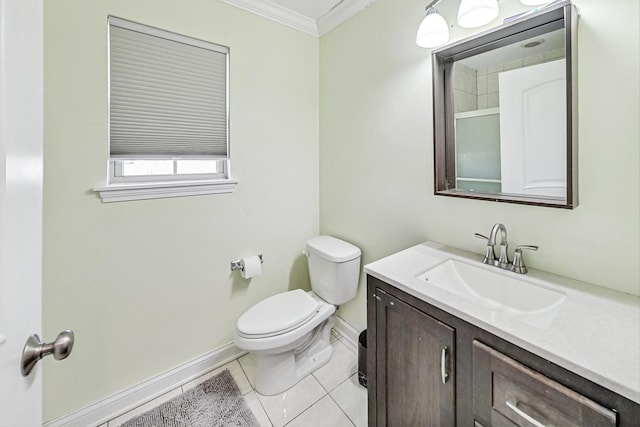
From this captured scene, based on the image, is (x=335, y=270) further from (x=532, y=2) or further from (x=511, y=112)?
(x=532, y=2)

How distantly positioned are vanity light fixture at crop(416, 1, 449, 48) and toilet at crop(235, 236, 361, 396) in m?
1.20

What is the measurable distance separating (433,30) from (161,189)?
1.58 metres

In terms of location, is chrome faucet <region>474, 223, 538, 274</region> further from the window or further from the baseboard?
the window

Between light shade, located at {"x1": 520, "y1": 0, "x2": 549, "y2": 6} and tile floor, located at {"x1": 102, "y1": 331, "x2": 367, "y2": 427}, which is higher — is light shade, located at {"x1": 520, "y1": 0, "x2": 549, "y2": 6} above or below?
above

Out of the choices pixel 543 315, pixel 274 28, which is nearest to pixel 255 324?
pixel 543 315

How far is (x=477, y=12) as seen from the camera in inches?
43.2

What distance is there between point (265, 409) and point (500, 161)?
172 centimetres

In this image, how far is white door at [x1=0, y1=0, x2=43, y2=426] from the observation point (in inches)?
16.9

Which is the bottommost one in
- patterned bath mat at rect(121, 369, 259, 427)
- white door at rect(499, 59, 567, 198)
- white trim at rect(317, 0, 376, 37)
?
patterned bath mat at rect(121, 369, 259, 427)

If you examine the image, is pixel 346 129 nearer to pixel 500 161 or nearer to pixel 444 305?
pixel 500 161

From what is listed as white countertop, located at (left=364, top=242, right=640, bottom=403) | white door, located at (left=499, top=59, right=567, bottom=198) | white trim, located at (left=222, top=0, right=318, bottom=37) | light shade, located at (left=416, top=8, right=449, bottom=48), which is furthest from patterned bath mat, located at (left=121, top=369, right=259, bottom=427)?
white trim, located at (left=222, top=0, right=318, bottom=37)

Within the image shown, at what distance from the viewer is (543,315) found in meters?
0.91

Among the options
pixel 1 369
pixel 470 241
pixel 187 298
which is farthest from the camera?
pixel 187 298

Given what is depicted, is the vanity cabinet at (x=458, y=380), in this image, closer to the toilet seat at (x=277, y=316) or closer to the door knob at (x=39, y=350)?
the toilet seat at (x=277, y=316)
